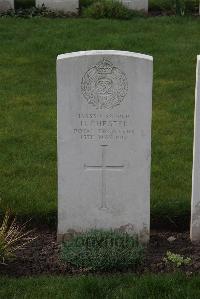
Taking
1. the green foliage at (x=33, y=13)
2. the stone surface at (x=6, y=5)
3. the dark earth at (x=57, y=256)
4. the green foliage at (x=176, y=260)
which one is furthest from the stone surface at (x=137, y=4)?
the green foliage at (x=176, y=260)

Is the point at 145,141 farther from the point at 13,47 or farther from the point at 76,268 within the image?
the point at 13,47

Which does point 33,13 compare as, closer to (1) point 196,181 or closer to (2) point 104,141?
(2) point 104,141

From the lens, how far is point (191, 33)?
42.2 feet

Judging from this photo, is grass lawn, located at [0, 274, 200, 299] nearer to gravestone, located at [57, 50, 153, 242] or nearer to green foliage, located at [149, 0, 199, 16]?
gravestone, located at [57, 50, 153, 242]

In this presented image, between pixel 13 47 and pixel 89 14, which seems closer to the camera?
pixel 13 47

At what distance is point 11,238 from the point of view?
6000mm

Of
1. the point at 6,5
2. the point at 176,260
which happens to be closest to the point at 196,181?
the point at 176,260

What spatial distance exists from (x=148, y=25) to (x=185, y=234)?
717 cm

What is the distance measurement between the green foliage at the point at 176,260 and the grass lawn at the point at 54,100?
779 millimetres

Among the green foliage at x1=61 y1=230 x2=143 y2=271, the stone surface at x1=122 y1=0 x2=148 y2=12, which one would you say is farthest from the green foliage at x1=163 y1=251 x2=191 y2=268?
the stone surface at x1=122 y1=0 x2=148 y2=12

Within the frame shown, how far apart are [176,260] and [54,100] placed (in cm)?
434

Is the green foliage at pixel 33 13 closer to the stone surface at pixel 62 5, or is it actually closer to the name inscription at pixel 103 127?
the stone surface at pixel 62 5

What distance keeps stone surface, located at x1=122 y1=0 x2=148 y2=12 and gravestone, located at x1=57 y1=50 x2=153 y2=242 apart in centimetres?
843

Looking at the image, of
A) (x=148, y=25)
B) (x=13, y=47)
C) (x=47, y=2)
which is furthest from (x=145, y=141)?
(x=47, y=2)
